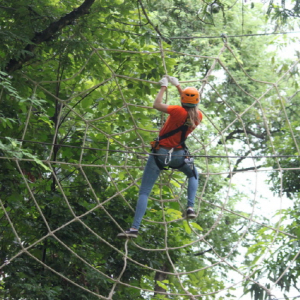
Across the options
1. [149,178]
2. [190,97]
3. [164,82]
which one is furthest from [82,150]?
[190,97]

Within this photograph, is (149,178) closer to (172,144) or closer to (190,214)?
(172,144)

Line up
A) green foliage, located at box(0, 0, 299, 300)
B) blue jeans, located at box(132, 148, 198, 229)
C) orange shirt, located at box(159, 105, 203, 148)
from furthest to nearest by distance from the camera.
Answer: green foliage, located at box(0, 0, 299, 300) < blue jeans, located at box(132, 148, 198, 229) < orange shirt, located at box(159, 105, 203, 148)

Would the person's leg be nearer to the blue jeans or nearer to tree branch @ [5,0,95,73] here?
the blue jeans

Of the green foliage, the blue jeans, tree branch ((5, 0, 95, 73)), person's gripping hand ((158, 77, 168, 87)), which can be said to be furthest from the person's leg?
tree branch ((5, 0, 95, 73))

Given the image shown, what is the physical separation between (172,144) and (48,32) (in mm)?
1617

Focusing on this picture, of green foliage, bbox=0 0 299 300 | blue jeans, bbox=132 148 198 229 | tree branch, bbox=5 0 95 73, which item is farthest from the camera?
green foliage, bbox=0 0 299 300

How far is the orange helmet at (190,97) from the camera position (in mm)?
4992

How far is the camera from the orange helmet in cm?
499

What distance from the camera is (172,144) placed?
511 cm

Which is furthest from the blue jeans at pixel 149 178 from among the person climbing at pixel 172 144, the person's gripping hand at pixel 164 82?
the person's gripping hand at pixel 164 82

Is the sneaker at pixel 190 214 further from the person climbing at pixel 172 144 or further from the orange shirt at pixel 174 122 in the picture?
the orange shirt at pixel 174 122

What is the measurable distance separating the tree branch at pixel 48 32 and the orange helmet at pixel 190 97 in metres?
1.28

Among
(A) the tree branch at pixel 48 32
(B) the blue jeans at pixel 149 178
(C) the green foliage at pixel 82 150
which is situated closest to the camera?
(B) the blue jeans at pixel 149 178

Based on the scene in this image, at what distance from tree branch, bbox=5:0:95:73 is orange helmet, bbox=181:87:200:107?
128cm
